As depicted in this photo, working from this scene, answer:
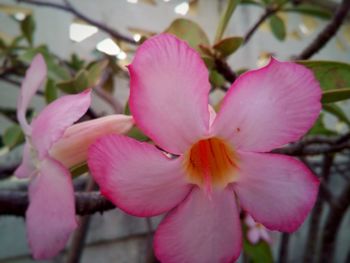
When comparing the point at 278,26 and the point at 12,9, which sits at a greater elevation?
the point at 278,26

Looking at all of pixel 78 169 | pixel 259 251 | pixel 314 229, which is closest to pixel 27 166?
pixel 78 169

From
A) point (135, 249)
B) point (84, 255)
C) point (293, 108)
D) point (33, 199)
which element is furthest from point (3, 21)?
point (293, 108)

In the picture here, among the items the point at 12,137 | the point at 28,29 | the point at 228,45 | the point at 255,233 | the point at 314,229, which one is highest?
the point at 228,45

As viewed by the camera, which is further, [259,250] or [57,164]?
[259,250]

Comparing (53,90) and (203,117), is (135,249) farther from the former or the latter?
(203,117)

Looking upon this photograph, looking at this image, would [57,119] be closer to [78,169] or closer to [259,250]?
[78,169]

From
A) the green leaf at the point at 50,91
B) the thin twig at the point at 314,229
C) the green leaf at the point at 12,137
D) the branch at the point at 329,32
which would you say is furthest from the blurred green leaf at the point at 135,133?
the thin twig at the point at 314,229

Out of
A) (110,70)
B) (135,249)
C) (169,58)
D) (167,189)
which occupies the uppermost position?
(169,58)

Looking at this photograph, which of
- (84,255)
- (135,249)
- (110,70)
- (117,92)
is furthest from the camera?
(117,92)
